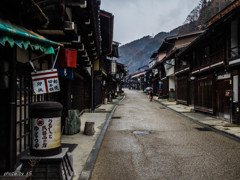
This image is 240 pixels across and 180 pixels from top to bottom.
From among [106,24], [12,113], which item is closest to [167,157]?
[12,113]

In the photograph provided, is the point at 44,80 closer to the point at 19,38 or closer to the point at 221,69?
the point at 19,38

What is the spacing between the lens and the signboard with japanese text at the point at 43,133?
13.6ft

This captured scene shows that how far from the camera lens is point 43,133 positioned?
415cm

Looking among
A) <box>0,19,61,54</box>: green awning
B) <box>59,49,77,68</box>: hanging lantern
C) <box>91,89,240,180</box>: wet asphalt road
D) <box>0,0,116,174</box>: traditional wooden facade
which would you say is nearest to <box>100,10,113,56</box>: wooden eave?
<box>0,0,116,174</box>: traditional wooden facade

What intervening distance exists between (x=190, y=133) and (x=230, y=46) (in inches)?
282

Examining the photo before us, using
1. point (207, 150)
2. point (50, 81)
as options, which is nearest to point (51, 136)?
point (50, 81)

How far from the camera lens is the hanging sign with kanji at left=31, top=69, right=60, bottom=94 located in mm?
4906

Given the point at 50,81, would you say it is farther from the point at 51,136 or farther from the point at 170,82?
the point at 170,82

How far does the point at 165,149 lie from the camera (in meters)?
7.68

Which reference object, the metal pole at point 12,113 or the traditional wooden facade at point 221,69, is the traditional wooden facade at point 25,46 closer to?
the metal pole at point 12,113

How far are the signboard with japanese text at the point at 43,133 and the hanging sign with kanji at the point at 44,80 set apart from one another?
96 centimetres

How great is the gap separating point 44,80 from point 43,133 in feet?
4.49

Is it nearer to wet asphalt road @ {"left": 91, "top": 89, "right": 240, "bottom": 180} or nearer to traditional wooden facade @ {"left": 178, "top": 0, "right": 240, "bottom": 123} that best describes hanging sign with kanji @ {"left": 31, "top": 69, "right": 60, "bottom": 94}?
wet asphalt road @ {"left": 91, "top": 89, "right": 240, "bottom": 180}

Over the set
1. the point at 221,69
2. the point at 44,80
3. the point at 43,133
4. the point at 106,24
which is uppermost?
the point at 106,24
